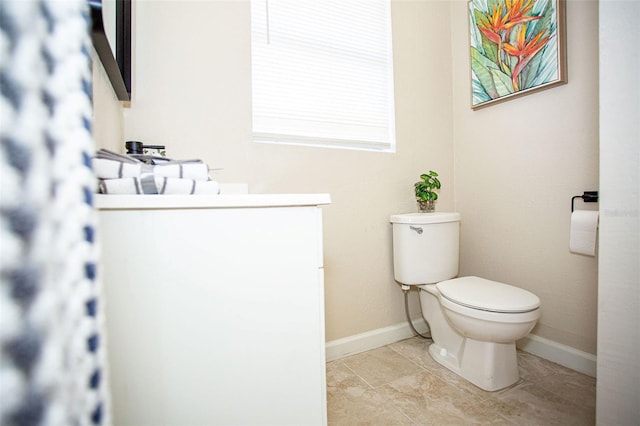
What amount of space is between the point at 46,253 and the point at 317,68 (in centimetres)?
172

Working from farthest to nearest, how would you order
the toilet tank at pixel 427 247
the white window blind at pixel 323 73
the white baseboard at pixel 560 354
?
the toilet tank at pixel 427 247, the white window blind at pixel 323 73, the white baseboard at pixel 560 354

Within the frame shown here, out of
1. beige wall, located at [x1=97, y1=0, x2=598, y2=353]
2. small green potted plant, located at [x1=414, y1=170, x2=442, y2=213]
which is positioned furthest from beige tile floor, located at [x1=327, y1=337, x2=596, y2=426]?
small green potted plant, located at [x1=414, y1=170, x2=442, y2=213]

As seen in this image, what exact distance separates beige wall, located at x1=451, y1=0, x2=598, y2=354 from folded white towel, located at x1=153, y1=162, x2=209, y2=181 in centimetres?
172

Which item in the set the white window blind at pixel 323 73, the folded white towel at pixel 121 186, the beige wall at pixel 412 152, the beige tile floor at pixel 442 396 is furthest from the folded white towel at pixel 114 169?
the beige tile floor at pixel 442 396

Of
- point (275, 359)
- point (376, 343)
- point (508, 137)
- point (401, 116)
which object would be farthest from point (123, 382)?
point (508, 137)

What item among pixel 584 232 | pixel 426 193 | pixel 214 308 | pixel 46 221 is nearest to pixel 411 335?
→ pixel 426 193

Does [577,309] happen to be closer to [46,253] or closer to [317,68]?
[317,68]

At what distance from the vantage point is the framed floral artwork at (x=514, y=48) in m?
1.51

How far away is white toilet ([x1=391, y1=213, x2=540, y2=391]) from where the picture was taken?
1.28m

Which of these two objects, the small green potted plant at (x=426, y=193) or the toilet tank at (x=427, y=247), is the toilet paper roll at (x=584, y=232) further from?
the small green potted plant at (x=426, y=193)

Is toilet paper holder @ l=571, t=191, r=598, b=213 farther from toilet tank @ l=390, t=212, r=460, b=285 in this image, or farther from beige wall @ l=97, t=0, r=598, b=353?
toilet tank @ l=390, t=212, r=460, b=285

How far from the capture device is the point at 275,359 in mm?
693

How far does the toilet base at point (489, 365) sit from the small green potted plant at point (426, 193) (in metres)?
0.75

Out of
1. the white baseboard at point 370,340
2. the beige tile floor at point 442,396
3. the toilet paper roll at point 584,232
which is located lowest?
the beige tile floor at point 442,396
